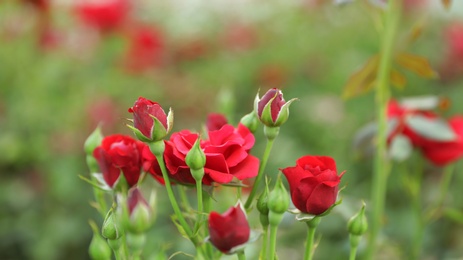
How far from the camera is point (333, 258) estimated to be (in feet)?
6.08

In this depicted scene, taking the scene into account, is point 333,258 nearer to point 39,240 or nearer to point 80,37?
point 39,240

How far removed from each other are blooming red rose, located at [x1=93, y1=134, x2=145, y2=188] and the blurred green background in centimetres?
55

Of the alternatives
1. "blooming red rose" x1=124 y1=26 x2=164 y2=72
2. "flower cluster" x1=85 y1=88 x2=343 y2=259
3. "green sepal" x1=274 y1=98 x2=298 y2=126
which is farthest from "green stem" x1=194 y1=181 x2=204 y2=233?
"blooming red rose" x1=124 y1=26 x2=164 y2=72

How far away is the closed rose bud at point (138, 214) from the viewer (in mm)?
661

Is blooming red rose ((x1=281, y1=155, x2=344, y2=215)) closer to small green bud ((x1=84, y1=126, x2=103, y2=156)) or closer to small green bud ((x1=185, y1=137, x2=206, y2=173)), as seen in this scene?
small green bud ((x1=185, y1=137, x2=206, y2=173))

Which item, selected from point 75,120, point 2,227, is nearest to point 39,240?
point 2,227

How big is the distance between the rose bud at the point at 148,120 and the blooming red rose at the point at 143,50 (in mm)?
1795

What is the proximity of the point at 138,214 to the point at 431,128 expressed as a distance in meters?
0.70

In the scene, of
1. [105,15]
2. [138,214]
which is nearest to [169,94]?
[105,15]

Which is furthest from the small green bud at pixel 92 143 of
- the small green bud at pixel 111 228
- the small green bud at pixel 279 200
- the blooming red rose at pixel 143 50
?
the blooming red rose at pixel 143 50

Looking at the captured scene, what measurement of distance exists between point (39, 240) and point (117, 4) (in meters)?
0.96

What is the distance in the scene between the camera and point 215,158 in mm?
733

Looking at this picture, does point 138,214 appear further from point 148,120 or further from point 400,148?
point 400,148

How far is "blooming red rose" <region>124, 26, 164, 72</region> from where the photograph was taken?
251 cm
